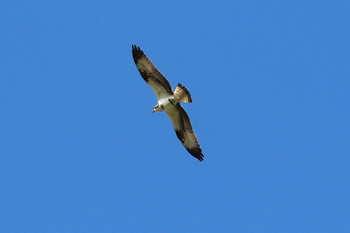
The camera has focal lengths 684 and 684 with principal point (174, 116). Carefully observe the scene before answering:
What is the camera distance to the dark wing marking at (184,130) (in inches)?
805

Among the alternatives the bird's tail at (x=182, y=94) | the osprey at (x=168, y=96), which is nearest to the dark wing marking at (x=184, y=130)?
the osprey at (x=168, y=96)

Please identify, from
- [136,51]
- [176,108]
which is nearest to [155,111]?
[176,108]

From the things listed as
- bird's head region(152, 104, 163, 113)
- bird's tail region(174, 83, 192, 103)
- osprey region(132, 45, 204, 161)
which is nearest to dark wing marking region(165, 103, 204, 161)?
osprey region(132, 45, 204, 161)

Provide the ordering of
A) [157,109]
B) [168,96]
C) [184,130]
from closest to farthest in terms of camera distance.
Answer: [168,96] → [157,109] → [184,130]

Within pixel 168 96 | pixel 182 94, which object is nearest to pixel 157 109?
pixel 168 96

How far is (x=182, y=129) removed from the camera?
20.9 metres

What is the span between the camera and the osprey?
19.4m

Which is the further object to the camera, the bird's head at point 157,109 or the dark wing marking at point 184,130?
the dark wing marking at point 184,130

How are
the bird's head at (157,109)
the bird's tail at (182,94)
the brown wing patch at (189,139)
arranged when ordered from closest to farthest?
the bird's tail at (182,94) → the bird's head at (157,109) → the brown wing patch at (189,139)

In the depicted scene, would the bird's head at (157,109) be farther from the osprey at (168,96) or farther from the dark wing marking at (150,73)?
the dark wing marking at (150,73)

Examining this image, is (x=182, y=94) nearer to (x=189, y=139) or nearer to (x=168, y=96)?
(x=168, y=96)

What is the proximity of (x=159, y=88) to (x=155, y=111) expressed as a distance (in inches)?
32.6

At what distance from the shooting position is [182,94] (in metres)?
19.4

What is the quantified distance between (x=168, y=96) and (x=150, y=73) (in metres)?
0.87
